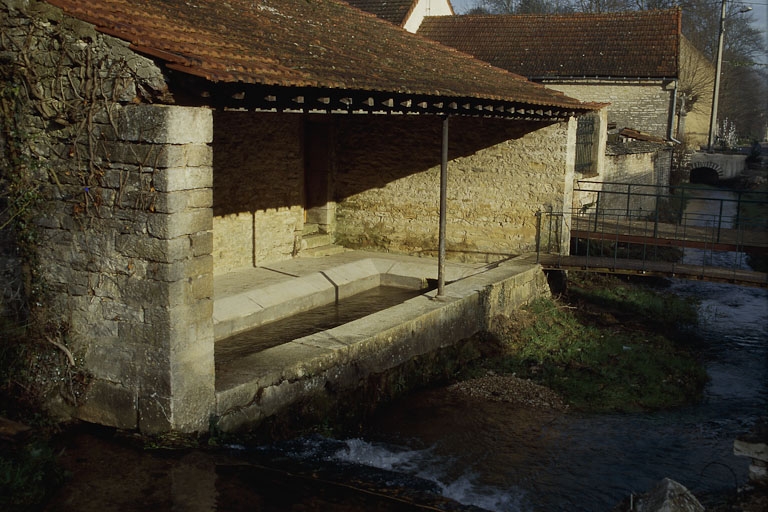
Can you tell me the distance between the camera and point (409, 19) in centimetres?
2266

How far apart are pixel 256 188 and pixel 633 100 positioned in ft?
45.5

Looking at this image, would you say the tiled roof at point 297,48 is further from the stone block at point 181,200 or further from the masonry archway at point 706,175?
the masonry archway at point 706,175

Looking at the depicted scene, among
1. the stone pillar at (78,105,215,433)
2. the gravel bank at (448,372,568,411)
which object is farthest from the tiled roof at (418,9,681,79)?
the stone pillar at (78,105,215,433)

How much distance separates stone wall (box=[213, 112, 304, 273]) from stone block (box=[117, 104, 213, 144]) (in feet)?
14.6

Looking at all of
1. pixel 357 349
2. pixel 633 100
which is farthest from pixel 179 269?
pixel 633 100

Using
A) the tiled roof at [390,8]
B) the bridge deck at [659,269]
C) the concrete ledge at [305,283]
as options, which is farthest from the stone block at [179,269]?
the tiled roof at [390,8]

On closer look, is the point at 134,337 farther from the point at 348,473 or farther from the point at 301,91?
the point at 301,91

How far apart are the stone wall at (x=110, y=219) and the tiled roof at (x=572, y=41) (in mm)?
17229

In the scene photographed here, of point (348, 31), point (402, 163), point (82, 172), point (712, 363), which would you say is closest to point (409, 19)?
point (402, 163)

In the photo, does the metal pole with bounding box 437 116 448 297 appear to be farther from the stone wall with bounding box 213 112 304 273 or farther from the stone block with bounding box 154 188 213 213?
the stone block with bounding box 154 188 213 213

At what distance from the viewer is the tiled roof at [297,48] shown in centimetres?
575

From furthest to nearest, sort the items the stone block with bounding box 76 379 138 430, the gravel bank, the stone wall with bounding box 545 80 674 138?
the stone wall with bounding box 545 80 674 138 < the gravel bank < the stone block with bounding box 76 379 138 430

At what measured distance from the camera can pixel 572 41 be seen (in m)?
22.4

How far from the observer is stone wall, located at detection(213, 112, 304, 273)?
10.3m
